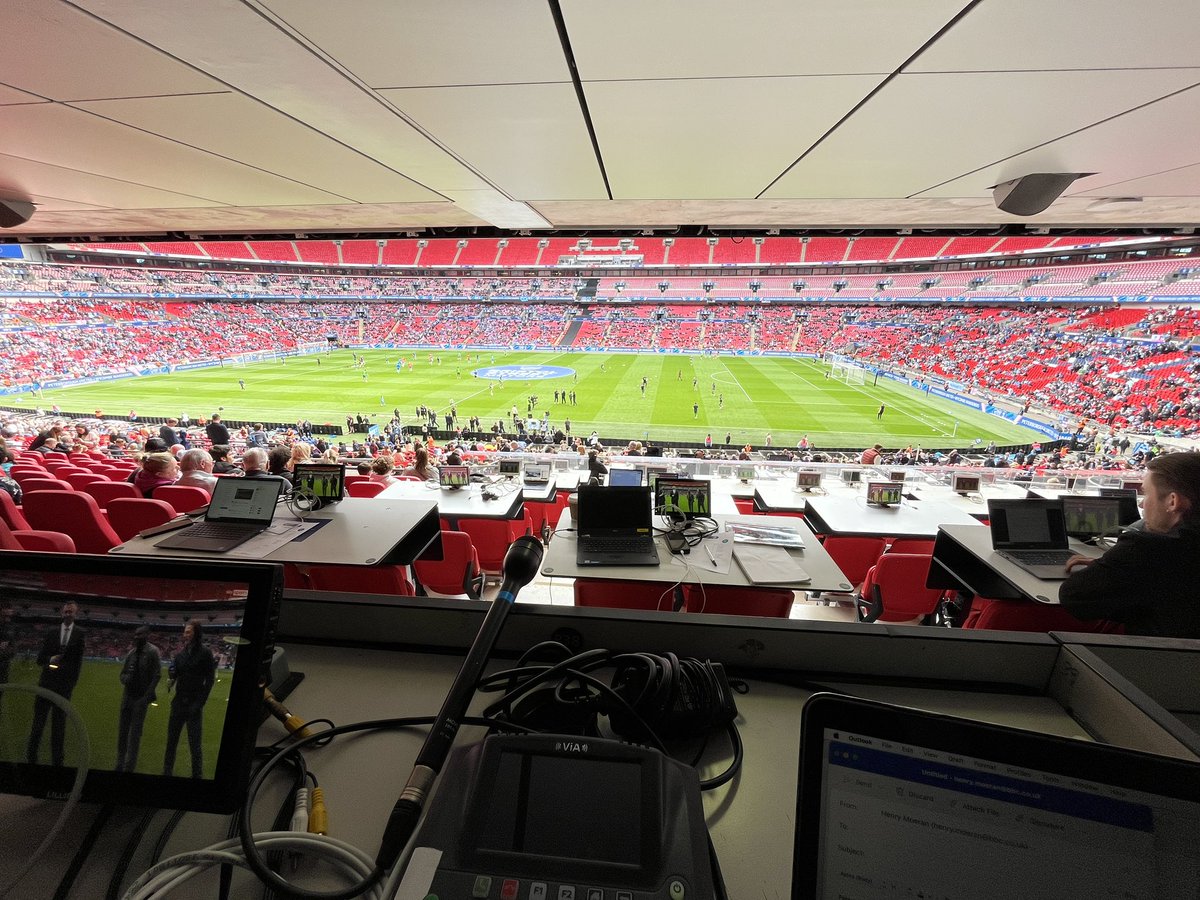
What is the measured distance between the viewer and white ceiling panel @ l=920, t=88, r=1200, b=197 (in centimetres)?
176

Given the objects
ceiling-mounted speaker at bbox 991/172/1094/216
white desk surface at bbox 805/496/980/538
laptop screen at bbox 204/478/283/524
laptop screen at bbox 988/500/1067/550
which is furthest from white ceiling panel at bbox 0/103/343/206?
laptop screen at bbox 988/500/1067/550

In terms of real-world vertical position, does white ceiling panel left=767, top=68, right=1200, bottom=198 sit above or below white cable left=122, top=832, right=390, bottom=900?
above

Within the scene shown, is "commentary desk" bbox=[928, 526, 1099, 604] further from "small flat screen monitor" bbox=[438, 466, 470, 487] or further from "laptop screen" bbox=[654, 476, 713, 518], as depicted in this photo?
"small flat screen monitor" bbox=[438, 466, 470, 487]

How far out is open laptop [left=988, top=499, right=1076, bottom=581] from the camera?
262cm

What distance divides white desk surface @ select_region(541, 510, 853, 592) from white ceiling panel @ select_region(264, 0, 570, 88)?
1.85 m

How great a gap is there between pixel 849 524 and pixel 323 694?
360 cm

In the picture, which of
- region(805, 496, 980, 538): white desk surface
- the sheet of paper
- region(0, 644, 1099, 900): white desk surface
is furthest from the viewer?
region(805, 496, 980, 538): white desk surface

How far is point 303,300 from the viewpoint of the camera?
34469 mm

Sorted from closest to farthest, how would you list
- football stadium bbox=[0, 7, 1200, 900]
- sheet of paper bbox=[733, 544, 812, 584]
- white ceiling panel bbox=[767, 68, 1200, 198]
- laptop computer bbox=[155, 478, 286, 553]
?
football stadium bbox=[0, 7, 1200, 900]
white ceiling panel bbox=[767, 68, 1200, 198]
sheet of paper bbox=[733, 544, 812, 584]
laptop computer bbox=[155, 478, 286, 553]

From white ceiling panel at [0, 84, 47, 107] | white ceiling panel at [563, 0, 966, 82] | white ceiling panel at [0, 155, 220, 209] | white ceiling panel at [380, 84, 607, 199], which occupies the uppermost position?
white ceiling panel at [0, 155, 220, 209]

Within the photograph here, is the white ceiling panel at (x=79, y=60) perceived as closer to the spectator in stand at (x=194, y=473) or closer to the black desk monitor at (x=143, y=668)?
the black desk monitor at (x=143, y=668)

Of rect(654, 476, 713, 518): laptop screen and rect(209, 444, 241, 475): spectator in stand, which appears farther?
rect(209, 444, 241, 475): spectator in stand

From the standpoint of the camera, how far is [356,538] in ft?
8.50

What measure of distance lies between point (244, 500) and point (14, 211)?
3514 mm
